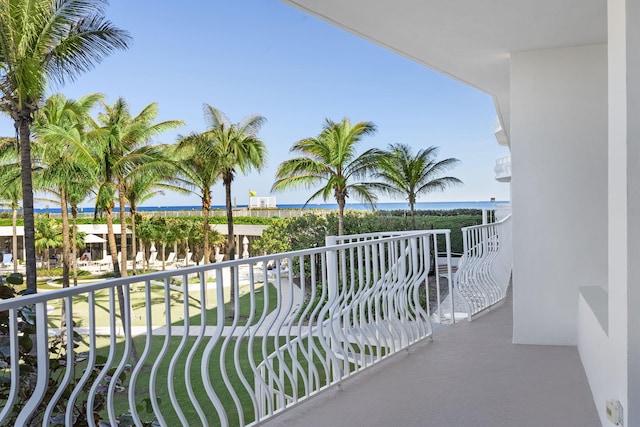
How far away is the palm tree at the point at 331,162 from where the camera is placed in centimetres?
2294

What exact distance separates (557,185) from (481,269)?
200 centimetres

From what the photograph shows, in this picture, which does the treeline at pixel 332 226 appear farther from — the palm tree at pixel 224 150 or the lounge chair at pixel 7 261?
the lounge chair at pixel 7 261

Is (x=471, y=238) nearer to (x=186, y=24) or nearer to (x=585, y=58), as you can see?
(x=585, y=58)

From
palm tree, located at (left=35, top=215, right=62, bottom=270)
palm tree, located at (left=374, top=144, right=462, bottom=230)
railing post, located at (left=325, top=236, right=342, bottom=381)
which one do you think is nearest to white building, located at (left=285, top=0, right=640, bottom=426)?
railing post, located at (left=325, top=236, right=342, bottom=381)

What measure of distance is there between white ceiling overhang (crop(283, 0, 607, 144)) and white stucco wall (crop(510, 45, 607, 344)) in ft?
0.89

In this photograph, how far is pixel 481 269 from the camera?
20.7 ft

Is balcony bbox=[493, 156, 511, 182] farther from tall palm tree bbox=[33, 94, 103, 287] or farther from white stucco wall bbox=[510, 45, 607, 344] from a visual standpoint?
tall palm tree bbox=[33, 94, 103, 287]

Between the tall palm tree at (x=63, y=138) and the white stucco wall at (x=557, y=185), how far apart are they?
2041cm

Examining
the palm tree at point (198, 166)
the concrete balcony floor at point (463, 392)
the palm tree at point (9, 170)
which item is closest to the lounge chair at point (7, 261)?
the palm tree at point (9, 170)

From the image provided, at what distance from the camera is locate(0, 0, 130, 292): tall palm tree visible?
14312 mm

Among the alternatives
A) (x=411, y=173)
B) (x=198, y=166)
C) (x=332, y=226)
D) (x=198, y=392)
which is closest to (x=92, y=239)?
(x=198, y=166)

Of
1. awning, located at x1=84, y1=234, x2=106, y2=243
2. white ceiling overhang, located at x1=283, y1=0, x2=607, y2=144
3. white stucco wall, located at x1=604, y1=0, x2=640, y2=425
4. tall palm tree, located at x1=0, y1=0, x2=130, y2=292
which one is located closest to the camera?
white stucco wall, located at x1=604, y1=0, x2=640, y2=425

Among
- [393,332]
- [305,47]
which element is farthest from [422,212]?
[305,47]

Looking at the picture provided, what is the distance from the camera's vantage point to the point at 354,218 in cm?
2531
